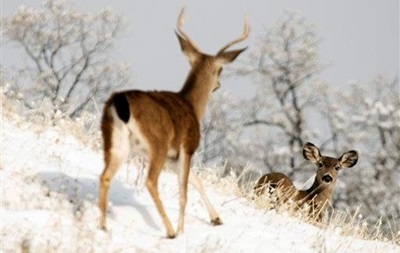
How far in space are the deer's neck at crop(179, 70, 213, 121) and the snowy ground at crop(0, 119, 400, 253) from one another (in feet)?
3.62

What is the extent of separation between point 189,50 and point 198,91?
0.51m

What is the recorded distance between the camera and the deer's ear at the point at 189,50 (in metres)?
9.06

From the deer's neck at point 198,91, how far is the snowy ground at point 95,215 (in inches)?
43.5

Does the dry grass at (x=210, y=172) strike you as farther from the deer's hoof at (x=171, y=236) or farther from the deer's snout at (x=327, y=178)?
the deer's hoof at (x=171, y=236)

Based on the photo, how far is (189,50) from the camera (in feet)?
29.9

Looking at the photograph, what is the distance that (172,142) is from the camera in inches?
306

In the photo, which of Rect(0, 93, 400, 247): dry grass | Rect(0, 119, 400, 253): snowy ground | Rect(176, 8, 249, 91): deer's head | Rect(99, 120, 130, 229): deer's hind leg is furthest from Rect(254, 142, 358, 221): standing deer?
Rect(99, 120, 130, 229): deer's hind leg

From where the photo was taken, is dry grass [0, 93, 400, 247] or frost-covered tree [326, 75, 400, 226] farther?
frost-covered tree [326, 75, 400, 226]

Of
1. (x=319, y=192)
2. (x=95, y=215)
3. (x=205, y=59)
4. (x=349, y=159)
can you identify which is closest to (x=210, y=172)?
(x=319, y=192)

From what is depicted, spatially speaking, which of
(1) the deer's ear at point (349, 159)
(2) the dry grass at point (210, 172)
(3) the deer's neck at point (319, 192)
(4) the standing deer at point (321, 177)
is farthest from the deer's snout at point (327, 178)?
(2) the dry grass at point (210, 172)

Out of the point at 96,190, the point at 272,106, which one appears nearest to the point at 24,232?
the point at 96,190

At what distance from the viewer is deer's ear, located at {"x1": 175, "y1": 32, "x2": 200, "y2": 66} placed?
9.06 m

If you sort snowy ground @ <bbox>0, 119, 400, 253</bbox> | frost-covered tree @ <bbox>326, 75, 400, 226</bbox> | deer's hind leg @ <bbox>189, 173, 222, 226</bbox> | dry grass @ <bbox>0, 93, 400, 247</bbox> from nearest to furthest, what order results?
snowy ground @ <bbox>0, 119, 400, 253</bbox>, deer's hind leg @ <bbox>189, 173, 222, 226</bbox>, dry grass @ <bbox>0, 93, 400, 247</bbox>, frost-covered tree @ <bbox>326, 75, 400, 226</bbox>

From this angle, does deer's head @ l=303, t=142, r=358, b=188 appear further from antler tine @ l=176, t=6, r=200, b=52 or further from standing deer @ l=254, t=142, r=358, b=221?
antler tine @ l=176, t=6, r=200, b=52
